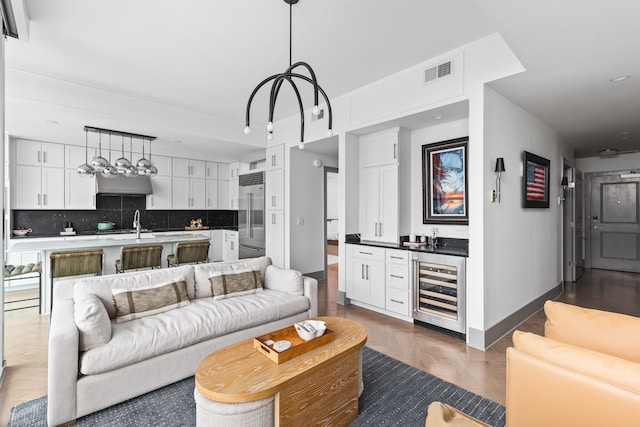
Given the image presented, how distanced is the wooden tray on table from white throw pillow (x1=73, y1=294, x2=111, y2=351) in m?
1.06

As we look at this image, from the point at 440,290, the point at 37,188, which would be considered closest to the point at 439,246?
the point at 440,290

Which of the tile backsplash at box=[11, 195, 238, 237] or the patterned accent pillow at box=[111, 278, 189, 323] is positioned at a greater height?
the tile backsplash at box=[11, 195, 238, 237]

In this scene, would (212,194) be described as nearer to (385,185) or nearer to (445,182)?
(385,185)

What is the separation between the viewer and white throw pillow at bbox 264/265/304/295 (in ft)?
11.4

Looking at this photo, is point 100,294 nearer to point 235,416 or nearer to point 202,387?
point 202,387

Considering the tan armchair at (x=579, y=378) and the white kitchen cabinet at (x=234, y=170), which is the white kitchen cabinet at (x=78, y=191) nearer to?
the white kitchen cabinet at (x=234, y=170)

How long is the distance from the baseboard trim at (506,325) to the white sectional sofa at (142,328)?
1.69 meters

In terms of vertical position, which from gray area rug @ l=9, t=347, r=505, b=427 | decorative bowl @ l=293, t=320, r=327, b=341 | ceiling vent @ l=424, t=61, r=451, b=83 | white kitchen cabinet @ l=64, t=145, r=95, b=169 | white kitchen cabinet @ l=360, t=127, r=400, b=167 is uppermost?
ceiling vent @ l=424, t=61, r=451, b=83

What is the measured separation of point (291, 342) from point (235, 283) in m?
1.45

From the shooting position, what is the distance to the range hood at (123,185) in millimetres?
6314

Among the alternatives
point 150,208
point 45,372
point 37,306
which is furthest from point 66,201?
point 45,372

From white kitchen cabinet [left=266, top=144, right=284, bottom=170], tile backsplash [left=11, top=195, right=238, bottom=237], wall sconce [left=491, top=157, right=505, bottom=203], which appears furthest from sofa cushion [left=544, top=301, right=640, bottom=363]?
tile backsplash [left=11, top=195, right=238, bottom=237]

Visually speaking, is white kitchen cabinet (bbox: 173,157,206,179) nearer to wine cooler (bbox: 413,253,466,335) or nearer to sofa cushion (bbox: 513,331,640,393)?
wine cooler (bbox: 413,253,466,335)

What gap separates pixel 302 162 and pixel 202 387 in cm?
446
